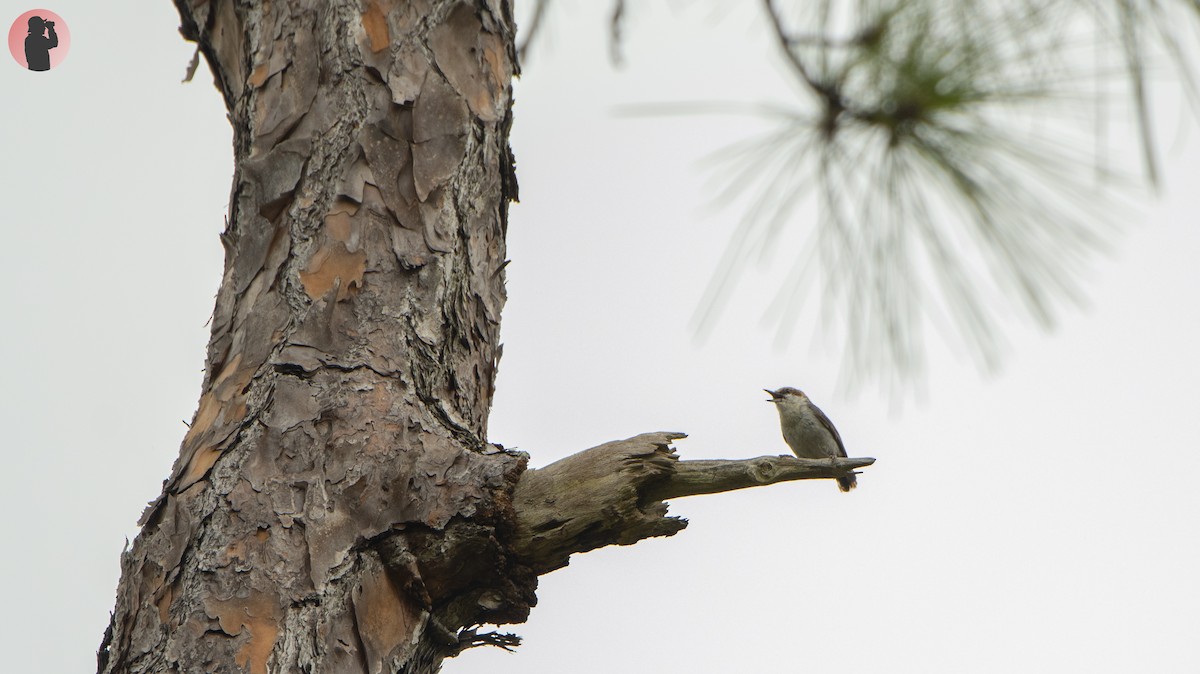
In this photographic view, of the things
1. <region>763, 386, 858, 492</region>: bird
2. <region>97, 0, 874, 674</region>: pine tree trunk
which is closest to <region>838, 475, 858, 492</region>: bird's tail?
<region>763, 386, 858, 492</region>: bird

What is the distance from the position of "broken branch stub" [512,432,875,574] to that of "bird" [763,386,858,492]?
2897mm

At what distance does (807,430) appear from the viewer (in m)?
5.76

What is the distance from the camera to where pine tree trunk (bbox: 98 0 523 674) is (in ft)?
8.86

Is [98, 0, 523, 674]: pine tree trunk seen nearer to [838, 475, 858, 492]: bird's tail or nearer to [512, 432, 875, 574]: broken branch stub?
[512, 432, 875, 574]: broken branch stub

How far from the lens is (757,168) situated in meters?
2.41

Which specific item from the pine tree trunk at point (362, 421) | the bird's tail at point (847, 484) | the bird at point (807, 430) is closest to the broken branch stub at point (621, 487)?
the pine tree trunk at point (362, 421)

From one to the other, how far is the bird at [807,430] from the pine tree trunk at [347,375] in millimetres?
2680

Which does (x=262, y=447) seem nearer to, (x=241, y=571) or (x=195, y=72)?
(x=241, y=571)

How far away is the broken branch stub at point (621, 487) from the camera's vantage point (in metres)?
2.82

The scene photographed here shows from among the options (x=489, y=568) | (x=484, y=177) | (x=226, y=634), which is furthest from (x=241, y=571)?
(x=484, y=177)

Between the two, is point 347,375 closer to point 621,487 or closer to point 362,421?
point 362,421

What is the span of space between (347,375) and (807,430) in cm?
329

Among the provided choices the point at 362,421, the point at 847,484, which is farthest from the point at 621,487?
the point at 847,484

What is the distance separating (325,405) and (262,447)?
0.18 meters
